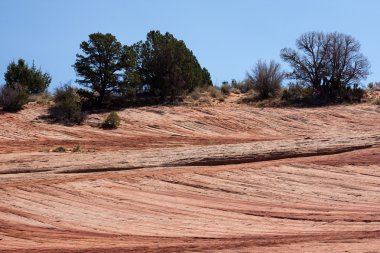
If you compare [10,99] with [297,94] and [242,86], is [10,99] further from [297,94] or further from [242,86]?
[242,86]

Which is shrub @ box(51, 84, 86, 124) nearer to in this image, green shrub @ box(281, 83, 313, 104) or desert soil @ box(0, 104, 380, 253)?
desert soil @ box(0, 104, 380, 253)

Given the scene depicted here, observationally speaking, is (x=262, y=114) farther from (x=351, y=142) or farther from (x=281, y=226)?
(x=281, y=226)

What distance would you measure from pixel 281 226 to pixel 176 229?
2.12 meters

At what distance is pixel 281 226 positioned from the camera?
12.0 metres

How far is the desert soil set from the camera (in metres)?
10.8

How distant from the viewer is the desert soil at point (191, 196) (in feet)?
35.6

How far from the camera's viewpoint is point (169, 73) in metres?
39.8

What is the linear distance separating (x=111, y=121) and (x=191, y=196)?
1752cm

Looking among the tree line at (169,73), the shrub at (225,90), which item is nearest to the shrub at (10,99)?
the tree line at (169,73)

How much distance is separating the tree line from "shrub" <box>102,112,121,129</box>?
140 inches

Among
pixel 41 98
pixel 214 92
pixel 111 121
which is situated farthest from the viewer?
pixel 214 92

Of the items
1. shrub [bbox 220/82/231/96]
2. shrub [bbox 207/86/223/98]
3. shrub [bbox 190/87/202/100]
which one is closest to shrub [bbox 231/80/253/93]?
shrub [bbox 220/82/231/96]

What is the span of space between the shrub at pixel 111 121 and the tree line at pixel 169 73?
355cm

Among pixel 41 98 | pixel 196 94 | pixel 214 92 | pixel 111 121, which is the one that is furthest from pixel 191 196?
pixel 214 92
